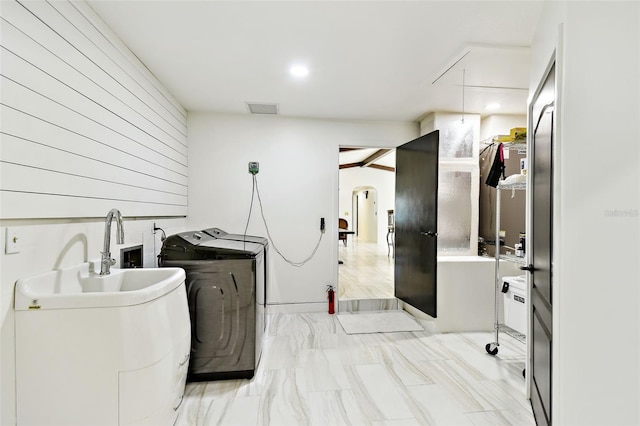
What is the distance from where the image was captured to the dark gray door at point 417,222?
3.10m

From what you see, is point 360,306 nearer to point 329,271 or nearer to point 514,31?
point 329,271

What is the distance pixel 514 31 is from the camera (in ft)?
6.64

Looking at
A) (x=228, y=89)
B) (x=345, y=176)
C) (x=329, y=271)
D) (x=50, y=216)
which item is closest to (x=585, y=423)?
(x=50, y=216)

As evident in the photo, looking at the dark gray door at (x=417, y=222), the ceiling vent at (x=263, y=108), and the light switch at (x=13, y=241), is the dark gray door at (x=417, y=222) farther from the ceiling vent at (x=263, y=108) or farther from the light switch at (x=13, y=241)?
the light switch at (x=13, y=241)

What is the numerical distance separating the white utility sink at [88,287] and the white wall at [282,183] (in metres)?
1.89

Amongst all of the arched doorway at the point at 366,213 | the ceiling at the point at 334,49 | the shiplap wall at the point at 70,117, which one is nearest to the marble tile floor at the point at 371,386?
the shiplap wall at the point at 70,117

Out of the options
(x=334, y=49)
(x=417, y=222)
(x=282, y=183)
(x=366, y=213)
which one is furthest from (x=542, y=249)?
(x=366, y=213)

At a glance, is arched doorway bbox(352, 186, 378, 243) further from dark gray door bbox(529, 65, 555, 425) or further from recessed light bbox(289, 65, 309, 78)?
dark gray door bbox(529, 65, 555, 425)

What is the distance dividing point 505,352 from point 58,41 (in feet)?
13.2

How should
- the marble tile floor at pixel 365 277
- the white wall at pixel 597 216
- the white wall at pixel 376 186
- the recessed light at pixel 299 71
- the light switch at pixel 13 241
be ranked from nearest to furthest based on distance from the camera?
the white wall at pixel 597 216, the light switch at pixel 13 241, the recessed light at pixel 299 71, the marble tile floor at pixel 365 277, the white wall at pixel 376 186

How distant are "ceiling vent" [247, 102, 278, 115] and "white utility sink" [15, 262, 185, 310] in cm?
223

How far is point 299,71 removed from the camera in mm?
2594

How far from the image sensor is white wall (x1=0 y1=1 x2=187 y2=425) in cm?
128

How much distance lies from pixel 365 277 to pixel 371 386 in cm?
333
